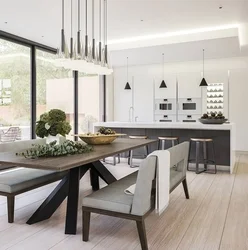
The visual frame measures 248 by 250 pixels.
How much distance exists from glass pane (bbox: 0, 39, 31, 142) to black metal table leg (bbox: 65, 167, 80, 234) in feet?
11.1

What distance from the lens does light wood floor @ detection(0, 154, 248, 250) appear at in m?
2.49

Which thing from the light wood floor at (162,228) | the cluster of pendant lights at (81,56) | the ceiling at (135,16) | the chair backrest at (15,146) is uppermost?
the ceiling at (135,16)

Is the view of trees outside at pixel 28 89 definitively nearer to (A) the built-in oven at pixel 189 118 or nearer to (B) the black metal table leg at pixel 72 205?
(A) the built-in oven at pixel 189 118

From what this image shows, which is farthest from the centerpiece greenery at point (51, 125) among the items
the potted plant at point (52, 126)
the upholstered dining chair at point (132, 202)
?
the upholstered dining chair at point (132, 202)

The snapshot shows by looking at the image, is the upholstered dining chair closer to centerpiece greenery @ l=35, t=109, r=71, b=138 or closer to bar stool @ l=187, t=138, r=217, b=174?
centerpiece greenery @ l=35, t=109, r=71, b=138

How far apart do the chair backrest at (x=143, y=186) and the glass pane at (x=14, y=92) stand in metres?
4.15

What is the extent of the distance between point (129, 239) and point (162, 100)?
638 centimetres

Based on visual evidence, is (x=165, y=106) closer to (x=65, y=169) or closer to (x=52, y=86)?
(x=52, y=86)

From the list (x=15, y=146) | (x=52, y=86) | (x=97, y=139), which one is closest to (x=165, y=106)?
(x=52, y=86)

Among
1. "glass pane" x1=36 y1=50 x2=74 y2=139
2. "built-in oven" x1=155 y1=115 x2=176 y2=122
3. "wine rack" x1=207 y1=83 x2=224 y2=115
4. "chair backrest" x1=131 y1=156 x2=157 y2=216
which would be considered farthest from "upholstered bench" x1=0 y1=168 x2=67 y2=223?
"wine rack" x1=207 y1=83 x2=224 y2=115

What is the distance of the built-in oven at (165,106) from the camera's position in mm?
8469

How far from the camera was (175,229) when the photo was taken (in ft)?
9.22

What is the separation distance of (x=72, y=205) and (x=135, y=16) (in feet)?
12.3

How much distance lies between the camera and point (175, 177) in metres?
3.36
